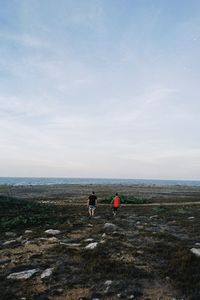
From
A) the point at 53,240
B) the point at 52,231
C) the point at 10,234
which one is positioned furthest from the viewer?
the point at 10,234

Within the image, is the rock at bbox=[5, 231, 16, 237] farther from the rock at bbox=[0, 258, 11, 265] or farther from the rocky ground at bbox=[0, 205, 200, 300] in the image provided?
the rock at bbox=[0, 258, 11, 265]

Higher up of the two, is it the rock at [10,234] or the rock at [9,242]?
the rock at [10,234]

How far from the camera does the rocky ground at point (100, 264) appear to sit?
10.0 meters

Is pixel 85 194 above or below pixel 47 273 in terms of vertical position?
above

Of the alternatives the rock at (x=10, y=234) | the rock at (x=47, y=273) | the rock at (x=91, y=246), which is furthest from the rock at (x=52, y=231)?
the rock at (x=47, y=273)

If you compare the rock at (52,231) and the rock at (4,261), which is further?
the rock at (52,231)

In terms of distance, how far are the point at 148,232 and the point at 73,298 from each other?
→ 32.4 feet

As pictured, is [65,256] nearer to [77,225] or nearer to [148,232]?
[148,232]

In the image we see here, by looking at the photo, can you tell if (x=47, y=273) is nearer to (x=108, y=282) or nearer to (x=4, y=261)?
(x=108, y=282)

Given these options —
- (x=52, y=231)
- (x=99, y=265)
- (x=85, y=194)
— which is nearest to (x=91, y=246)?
(x=99, y=265)

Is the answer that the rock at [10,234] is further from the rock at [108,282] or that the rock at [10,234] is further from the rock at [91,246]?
the rock at [108,282]

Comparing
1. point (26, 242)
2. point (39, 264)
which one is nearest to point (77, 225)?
point (26, 242)

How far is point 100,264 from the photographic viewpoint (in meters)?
12.4

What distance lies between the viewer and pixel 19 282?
1089 cm
